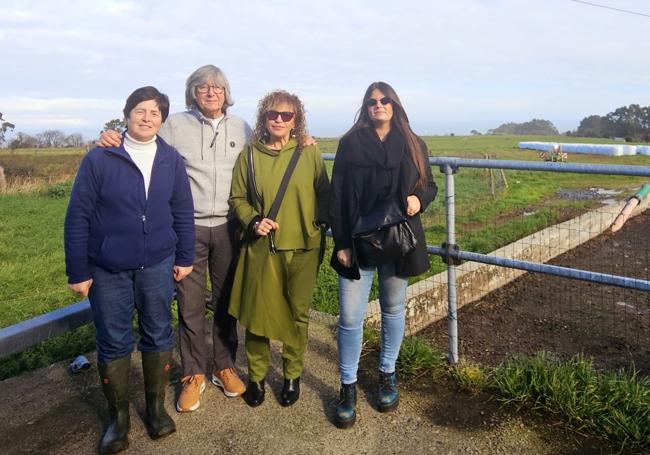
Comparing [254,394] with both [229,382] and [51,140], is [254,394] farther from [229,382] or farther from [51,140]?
[51,140]

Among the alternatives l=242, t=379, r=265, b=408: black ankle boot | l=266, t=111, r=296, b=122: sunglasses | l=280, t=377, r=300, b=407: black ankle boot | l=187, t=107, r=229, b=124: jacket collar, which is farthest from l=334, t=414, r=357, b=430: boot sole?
l=187, t=107, r=229, b=124: jacket collar

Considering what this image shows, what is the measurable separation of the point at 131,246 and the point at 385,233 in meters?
1.31

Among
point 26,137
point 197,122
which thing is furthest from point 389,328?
point 26,137

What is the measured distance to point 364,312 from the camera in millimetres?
3066

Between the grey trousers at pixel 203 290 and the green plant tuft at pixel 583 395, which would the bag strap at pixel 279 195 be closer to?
the grey trousers at pixel 203 290

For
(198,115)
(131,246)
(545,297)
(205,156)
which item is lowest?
(545,297)

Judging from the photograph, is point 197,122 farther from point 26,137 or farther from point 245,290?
point 26,137

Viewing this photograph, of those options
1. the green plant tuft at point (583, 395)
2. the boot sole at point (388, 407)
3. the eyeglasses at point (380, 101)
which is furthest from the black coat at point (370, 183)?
the green plant tuft at point (583, 395)

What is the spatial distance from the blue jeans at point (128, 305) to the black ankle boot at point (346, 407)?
40.6 inches

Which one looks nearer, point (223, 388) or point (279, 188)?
point (279, 188)

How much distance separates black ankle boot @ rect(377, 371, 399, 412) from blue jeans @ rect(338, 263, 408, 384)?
0.05m

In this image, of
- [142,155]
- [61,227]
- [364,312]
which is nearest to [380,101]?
[364,312]

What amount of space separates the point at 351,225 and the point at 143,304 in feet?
3.90

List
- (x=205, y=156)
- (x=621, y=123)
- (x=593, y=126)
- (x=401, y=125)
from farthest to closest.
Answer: (x=593, y=126) < (x=621, y=123) < (x=205, y=156) < (x=401, y=125)
